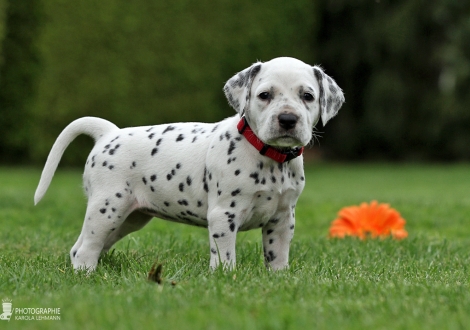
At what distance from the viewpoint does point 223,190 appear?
13.9ft

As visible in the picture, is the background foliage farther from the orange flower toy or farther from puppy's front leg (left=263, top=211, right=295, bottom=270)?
puppy's front leg (left=263, top=211, right=295, bottom=270)

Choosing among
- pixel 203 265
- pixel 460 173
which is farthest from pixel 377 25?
pixel 203 265

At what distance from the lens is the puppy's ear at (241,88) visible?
4346mm

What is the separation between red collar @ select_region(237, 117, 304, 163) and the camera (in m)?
4.23

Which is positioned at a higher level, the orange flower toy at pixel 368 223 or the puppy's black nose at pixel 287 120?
the puppy's black nose at pixel 287 120

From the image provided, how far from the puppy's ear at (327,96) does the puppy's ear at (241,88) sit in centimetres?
40

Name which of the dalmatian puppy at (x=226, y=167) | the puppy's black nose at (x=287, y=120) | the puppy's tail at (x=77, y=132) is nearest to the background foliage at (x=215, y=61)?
the puppy's tail at (x=77, y=132)

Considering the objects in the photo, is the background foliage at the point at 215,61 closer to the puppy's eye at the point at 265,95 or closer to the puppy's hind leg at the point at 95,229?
the puppy's hind leg at the point at 95,229

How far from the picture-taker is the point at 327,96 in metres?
4.44

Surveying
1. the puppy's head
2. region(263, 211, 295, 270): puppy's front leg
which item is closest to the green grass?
region(263, 211, 295, 270): puppy's front leg

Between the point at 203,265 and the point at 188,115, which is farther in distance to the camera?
the point at 188,115

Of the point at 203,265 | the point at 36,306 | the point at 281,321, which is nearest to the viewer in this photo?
the point at 281,321

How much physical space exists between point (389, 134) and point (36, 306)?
20.4m

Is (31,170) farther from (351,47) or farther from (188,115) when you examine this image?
(351,47)
